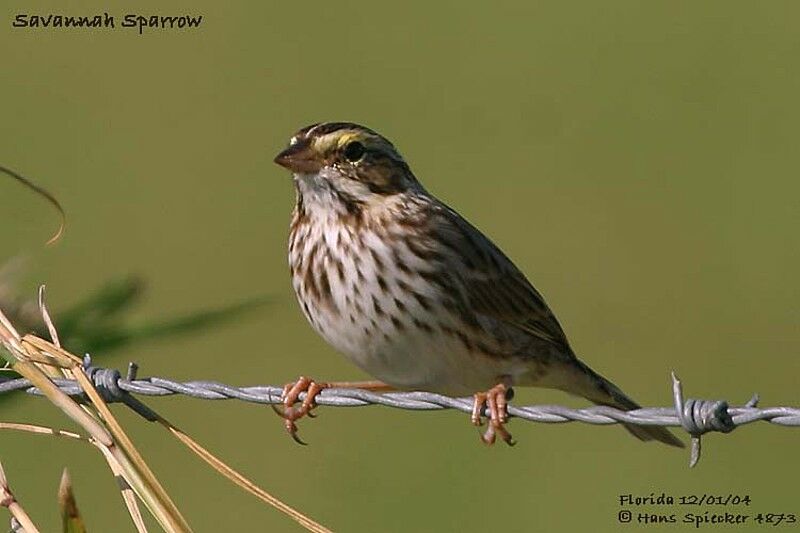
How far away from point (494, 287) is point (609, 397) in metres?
0.64

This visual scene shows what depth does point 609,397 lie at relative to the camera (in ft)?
20.1

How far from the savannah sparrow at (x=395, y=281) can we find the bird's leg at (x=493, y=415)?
0.23ft

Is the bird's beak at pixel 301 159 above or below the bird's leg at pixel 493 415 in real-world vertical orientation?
above

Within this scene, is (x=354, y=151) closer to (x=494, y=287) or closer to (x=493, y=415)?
(x=494, y=287)

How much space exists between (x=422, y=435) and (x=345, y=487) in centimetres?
51

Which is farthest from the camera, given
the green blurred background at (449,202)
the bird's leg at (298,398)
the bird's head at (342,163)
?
the green blurred background at (449,202)

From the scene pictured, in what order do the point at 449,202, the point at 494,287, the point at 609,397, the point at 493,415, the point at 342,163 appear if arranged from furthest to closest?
the point at 449,202 < the point at 609,397 < the point at 494,287 < the point at 342,163 < the point at 493,415

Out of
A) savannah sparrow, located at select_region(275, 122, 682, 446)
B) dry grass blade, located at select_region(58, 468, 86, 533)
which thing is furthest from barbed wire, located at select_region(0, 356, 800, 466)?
savannah sparrow, located at select_region(275, 122, 682, 446)

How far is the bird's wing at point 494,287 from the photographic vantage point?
5680 millimetres

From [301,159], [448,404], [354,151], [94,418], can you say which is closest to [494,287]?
[354,151]

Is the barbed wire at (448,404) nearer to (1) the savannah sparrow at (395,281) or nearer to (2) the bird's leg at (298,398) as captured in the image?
(2) the bird's leg at (298,398)

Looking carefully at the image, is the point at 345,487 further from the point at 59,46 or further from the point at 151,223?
the point at 59,46

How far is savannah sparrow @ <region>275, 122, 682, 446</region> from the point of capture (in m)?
5.41

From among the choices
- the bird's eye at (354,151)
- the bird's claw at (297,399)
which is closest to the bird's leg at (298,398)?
the bird's claw at (297,399)
